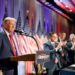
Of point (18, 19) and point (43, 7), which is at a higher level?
point (43, 7)

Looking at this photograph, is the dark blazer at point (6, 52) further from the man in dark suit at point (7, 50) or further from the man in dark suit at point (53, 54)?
the man in dark suit at point (53, 54)

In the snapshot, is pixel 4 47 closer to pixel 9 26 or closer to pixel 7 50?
pixel 7 50

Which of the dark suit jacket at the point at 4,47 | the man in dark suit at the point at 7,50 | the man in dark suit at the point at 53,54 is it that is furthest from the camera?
the man in dark suit at the point at 53,54

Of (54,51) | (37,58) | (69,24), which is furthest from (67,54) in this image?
(69,24)

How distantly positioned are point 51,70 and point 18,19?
115 cm

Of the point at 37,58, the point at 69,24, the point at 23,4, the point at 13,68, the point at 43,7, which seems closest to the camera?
the point at 37,58

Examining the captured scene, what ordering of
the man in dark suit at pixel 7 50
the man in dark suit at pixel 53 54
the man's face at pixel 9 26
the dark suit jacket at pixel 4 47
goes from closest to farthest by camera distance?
the man in dark suit at pixel 7 50
the dark suit jacket at pixel 4 47
the man's face at pixel 9 26
the man in dark suit at pixel 53 54

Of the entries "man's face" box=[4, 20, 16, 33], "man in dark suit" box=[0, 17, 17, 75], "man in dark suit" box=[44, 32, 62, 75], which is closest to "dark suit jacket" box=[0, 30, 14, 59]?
"man in dark suit" box=[0, 17, 17, 75]

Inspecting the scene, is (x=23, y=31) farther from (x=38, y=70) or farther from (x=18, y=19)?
(x=38, y=70)

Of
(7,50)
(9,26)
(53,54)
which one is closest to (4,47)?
(7,50)

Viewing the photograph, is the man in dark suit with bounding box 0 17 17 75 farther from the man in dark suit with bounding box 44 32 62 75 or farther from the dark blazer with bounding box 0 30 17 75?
the man in dark suit with bounding box 44 32 62 75

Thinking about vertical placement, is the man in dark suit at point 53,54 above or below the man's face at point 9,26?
below

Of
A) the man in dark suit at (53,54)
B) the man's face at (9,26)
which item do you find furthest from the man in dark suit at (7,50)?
the man in dark suit at (53,54)

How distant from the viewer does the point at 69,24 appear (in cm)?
879
